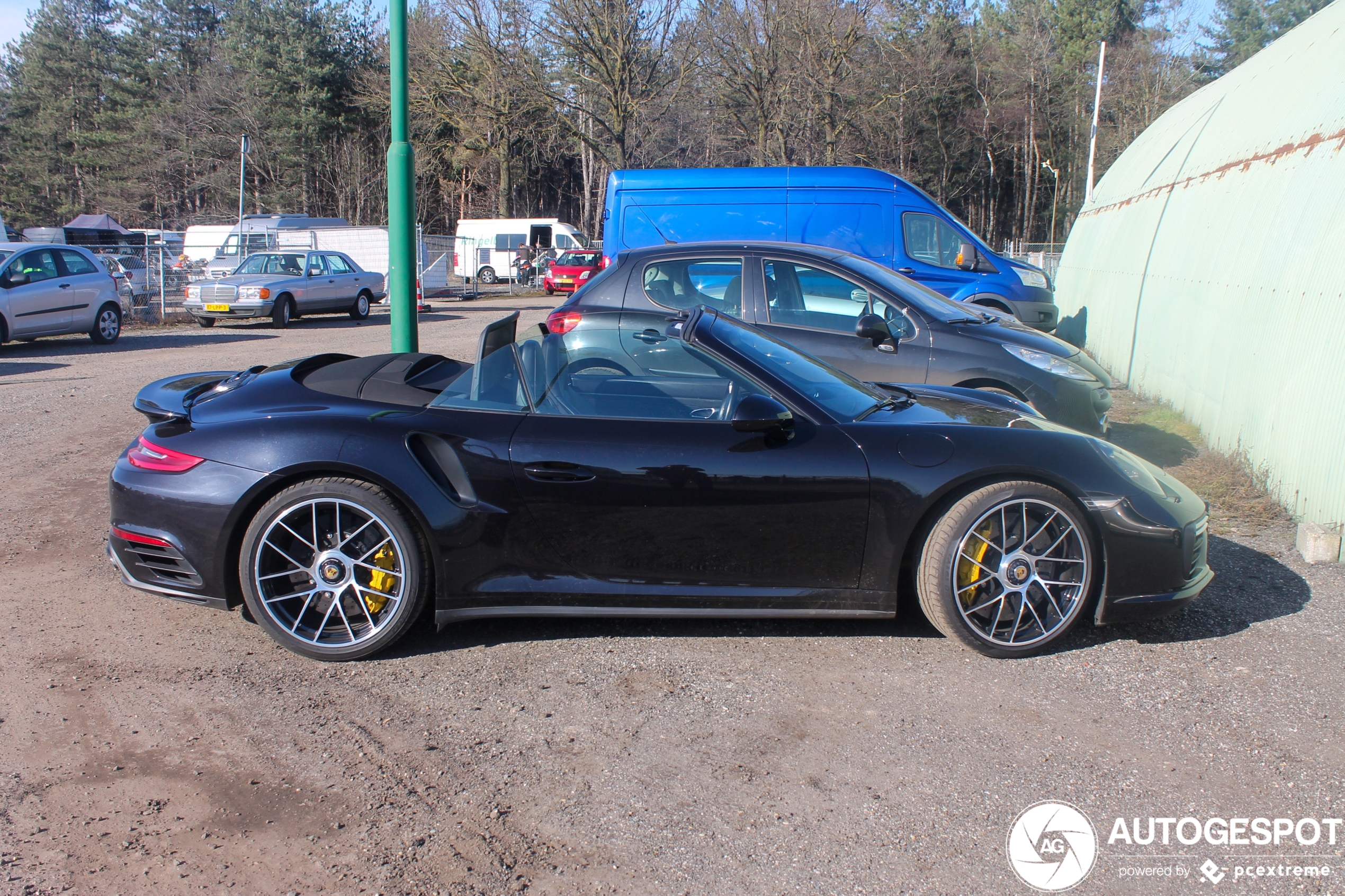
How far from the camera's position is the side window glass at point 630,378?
393cm

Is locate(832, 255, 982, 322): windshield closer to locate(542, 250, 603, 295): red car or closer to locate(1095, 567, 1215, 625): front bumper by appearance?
locate(1095, 567, 1215, 625): front bumper

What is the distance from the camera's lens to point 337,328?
19.6 meters

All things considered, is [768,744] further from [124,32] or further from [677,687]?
[124,32]

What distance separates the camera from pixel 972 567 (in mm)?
3750

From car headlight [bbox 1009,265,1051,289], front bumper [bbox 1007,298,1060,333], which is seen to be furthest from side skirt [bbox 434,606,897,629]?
car headlight [bbox 1009,265,1051,289]

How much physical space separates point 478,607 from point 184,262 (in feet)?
90.1

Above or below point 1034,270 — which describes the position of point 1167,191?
above

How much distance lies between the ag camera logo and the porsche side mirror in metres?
3.92

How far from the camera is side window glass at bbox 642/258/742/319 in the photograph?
7.07 metres

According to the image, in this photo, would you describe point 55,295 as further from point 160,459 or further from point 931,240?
point 160,459

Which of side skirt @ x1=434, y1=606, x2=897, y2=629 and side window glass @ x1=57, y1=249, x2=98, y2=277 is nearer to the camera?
side skirt @ x1=434, y1=606, x2=897, y2=629

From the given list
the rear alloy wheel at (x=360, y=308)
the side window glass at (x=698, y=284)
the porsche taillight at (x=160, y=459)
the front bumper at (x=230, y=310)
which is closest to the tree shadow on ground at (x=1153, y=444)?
the side window glass at (x=698, y=284)

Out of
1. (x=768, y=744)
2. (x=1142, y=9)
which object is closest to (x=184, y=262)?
(x=768, y=744)

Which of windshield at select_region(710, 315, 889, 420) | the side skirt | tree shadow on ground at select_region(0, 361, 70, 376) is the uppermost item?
windshield at select_region(710, 315, 889, 420)
